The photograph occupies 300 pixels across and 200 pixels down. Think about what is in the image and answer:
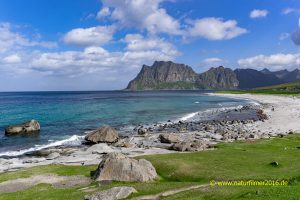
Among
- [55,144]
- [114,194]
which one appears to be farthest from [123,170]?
[55,144]

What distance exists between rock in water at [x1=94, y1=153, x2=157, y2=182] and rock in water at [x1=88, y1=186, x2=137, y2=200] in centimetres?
603

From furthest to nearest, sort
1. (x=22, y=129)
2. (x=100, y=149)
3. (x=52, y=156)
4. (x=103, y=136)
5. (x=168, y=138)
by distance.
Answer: (x=22, y=129) → (x=103, y=136) → (x=168, y=138) → (x=100, y=149) → (x=52, y=156)

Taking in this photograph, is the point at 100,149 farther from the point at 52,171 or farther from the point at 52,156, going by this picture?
the point at 52,171

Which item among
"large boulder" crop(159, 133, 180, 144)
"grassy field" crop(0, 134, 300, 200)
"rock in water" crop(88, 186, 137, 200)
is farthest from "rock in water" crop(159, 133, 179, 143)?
"rock in water" crop(88, 186, 137, 200)

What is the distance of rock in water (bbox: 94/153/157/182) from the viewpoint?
37.0 m

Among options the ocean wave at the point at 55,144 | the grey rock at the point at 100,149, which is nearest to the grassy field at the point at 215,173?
the grey rock at the point at 100,149

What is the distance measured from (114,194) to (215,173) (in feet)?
40.5

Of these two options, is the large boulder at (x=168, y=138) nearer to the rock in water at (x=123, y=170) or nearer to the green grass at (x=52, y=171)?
the green grass at (x=52, y=171)

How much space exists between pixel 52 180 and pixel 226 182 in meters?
19.9

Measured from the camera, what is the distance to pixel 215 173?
36531 millimetres

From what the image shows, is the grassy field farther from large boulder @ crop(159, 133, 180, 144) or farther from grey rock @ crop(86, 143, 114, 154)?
large boulder @ crop(159, 133, 180, 144)

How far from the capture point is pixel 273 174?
34062 millimetres

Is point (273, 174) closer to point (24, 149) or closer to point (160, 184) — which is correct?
point (160, 184)

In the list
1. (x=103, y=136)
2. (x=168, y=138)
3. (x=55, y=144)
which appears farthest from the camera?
(x=103, y=136)
